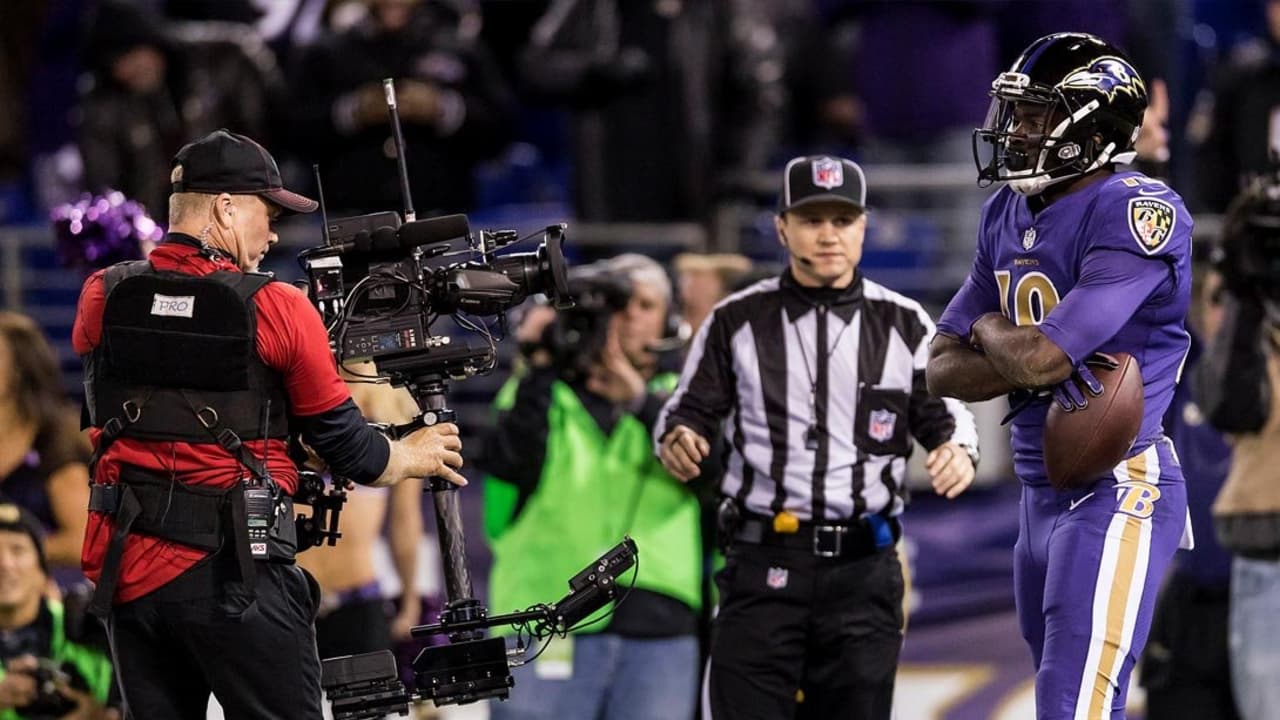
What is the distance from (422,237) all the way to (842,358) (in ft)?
4.95

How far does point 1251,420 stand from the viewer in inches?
281

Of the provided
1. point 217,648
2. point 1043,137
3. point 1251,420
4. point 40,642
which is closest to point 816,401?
point 1043,137

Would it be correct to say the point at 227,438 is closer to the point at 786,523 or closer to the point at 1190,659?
the point at 786,523

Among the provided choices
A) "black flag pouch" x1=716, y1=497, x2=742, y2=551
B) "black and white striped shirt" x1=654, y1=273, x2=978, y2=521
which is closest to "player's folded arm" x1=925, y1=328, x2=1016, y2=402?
"black and white striped shirt" x1=654, y1=273, x2=978, y2=521

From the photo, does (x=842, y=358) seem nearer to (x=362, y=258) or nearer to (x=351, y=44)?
(x=362, y=258)

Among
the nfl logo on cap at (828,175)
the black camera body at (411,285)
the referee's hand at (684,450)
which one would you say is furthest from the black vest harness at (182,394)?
the nfl logo on cap at (828,175)

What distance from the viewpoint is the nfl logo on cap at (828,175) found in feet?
20.9

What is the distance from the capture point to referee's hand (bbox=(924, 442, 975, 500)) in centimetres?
610

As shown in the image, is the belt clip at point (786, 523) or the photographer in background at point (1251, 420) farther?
the photographer in background at point (1251, 420)

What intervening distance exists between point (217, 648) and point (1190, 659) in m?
4.01

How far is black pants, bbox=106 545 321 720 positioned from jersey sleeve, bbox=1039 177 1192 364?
77.9 inches

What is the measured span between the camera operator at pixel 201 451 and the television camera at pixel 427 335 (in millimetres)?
190

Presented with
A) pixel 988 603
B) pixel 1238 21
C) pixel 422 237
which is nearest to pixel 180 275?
pixel 422 237

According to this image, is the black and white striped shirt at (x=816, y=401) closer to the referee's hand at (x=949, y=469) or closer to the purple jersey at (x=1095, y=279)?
the referee's hand at (x=949, y=469)
